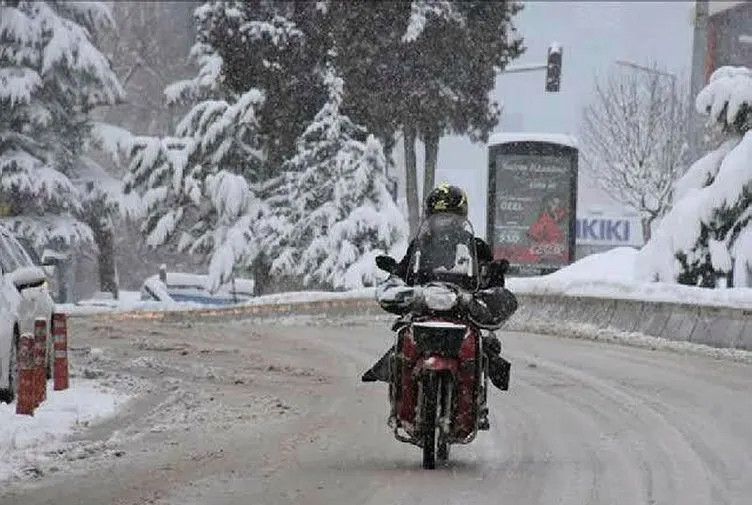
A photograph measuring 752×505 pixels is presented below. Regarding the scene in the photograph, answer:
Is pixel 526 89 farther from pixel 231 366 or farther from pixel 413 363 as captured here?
pixel 413 363

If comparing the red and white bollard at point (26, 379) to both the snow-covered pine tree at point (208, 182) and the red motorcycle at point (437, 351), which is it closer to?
the red motorcycle at point (437, 351)

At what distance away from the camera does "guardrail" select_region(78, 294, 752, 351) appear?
19188 millimetres

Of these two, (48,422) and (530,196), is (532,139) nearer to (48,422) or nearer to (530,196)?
(530,196)

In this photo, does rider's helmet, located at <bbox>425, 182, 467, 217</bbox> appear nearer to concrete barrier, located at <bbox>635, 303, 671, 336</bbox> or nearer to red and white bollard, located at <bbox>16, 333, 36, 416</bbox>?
red and white bollard, located at <bbox>16, 333, 36, 416</bbox>

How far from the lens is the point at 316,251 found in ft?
125

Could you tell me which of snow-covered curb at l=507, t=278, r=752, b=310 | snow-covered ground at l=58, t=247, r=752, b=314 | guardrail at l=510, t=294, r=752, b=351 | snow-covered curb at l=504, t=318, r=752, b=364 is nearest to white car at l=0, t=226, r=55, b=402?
snow-covered ground at l=58, t=247, r=752, b=314

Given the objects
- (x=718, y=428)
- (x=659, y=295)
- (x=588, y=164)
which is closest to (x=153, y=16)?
(x=588, y=164)

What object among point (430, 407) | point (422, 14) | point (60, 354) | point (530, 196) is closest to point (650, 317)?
point (530, 196)

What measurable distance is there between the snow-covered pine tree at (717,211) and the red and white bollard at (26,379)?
45.7 ft

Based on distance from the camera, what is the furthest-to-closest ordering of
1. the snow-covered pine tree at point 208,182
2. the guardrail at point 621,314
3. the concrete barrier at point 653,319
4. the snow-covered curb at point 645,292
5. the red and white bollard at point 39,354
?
the snow-covered pine tree at point 208,182 < the concrete barrier at point 653,319 < the snow-covered curb at point 645,292 < the guardrail at point 621,314 < the red and white bollard at point 39,354

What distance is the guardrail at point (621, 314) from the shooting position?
19.2 metres

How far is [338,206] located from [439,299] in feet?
96.2

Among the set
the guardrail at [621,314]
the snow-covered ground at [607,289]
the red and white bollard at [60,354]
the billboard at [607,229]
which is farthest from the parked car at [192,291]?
the red and white bollard at [60,354]

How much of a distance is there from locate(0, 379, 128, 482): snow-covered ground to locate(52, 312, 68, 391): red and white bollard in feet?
0.40
